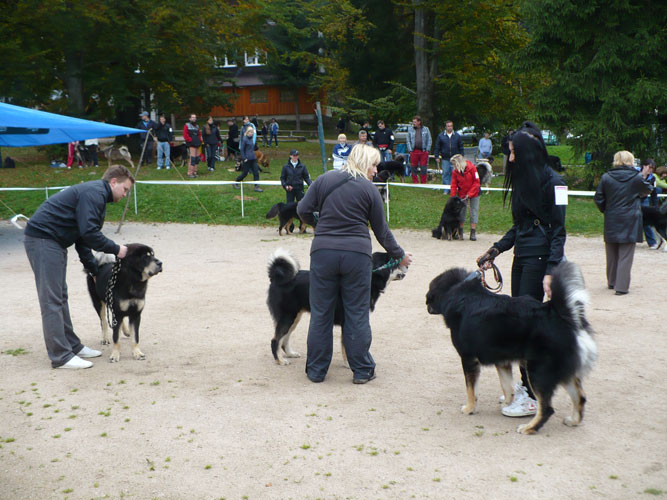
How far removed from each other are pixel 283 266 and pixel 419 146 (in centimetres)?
1472

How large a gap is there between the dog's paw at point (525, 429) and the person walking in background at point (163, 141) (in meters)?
20.5

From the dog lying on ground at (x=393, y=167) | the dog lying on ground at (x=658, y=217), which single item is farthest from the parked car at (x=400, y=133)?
the dog lying on ground at (x=658, y=217)

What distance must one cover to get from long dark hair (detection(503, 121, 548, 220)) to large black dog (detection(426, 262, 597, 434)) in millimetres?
585

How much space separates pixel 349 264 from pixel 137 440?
2.06m

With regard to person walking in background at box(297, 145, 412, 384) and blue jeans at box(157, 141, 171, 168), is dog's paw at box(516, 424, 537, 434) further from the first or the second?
blue jeans at box(157, 141, 171, 168)

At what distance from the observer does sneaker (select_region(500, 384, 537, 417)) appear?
4809mm

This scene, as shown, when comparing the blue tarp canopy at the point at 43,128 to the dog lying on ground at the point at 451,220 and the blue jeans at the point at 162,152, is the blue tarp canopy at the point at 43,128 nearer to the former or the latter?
the dog lying on ground at the point at 451,220

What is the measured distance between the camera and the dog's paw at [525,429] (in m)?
4.47

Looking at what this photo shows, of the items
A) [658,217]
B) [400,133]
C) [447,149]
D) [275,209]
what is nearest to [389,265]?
[658,217]

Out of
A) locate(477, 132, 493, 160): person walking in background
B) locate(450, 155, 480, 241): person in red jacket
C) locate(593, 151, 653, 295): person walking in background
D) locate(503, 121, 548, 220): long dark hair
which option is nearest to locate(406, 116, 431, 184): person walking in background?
locate(477, 132, 493, 160): person walking in background

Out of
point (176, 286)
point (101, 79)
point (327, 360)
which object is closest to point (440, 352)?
point (327, 360)

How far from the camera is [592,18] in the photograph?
1978 centimetres

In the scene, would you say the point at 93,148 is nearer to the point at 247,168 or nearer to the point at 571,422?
the point at 247,168

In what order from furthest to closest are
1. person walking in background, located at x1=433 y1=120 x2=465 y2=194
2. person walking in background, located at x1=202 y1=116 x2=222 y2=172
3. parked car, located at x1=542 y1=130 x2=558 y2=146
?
person walking in background, located at x1=202 y1=116 x2=222 y2=172, parked car, located at x1=542 y1=130 x2=558 y2=146, person walking in background, located at x1=433 y1=120 x2=465 y2=194
